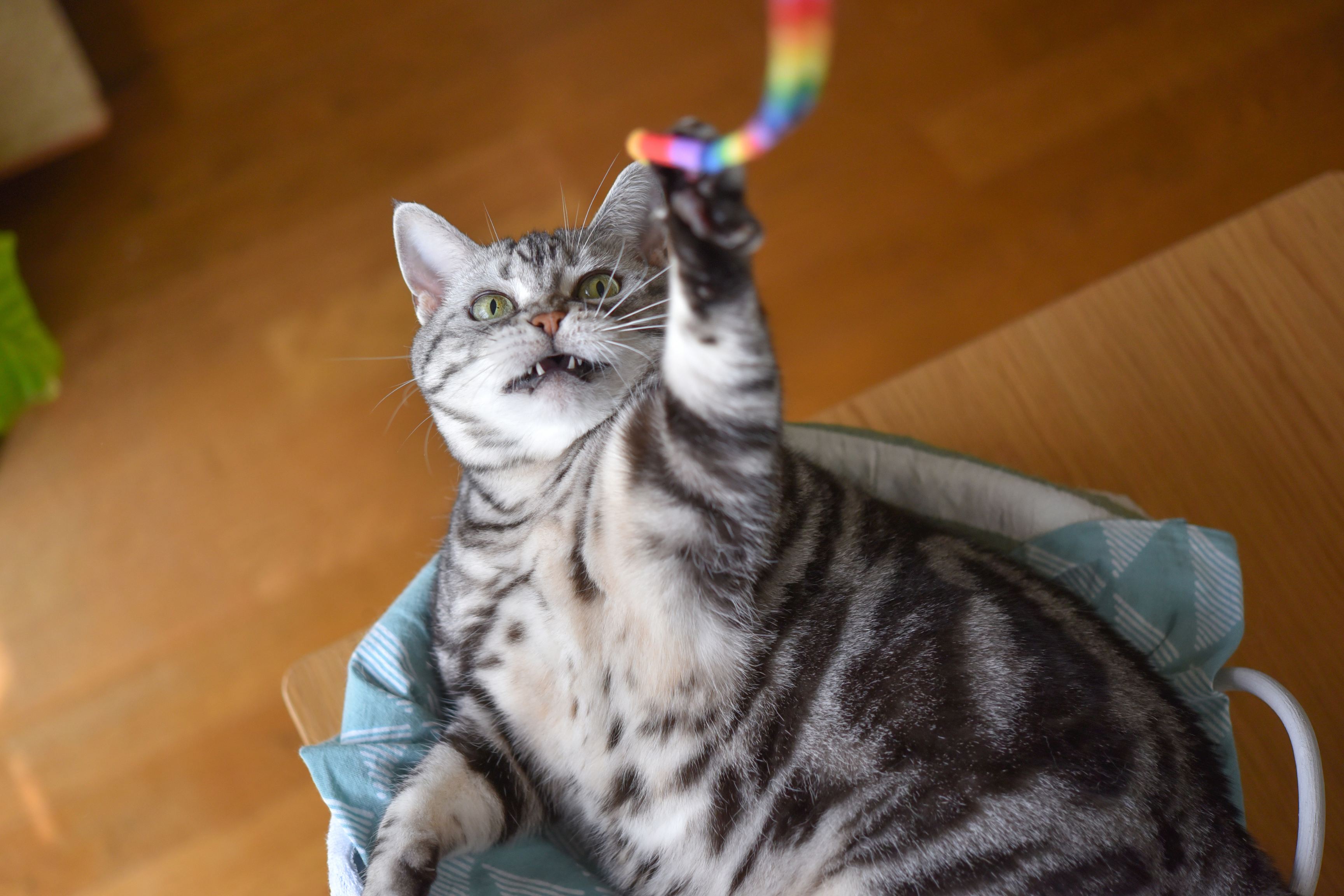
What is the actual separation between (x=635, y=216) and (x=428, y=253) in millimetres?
279

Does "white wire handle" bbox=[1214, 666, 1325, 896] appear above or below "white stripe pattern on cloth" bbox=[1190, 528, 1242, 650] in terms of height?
below

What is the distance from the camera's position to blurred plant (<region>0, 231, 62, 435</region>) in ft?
6.86

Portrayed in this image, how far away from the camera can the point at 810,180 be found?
92.7 inches

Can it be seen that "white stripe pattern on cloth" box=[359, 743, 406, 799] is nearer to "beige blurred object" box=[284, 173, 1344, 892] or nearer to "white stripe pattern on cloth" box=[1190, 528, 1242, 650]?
"beige blurred object" box=[284, 173, 1344, 892]

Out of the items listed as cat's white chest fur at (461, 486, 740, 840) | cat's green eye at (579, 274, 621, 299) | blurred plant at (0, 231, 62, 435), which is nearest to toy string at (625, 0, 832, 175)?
cat's white chest fur at (461, 486, 740, 840)

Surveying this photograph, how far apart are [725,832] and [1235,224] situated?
108cm

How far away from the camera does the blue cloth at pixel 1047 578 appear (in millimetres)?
1011

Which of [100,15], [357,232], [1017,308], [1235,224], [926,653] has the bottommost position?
[1017,308]

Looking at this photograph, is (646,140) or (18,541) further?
(18,541)

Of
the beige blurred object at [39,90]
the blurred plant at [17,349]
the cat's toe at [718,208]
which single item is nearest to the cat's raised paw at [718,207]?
the cat's toe at [718,208]

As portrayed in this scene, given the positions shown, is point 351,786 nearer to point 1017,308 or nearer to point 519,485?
point 519,485

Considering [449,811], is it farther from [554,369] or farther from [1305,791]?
[1305,791]

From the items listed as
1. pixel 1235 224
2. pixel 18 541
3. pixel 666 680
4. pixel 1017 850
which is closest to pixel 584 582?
pixel 666 680

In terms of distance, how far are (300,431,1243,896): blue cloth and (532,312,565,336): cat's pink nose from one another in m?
0.44
